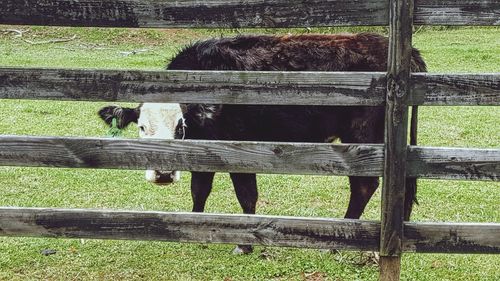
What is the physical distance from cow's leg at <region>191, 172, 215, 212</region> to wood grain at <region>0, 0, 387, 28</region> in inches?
94.1

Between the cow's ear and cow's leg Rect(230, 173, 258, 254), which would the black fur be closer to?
cow's leg Rect(230, 173, 258, 254)

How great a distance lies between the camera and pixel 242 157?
3.69m

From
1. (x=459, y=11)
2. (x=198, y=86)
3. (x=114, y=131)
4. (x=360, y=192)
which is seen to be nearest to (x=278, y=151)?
(x=198, y=86)

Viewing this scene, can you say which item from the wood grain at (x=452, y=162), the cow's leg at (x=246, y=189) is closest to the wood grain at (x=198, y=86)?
the wood grain at (x=452, y=162)

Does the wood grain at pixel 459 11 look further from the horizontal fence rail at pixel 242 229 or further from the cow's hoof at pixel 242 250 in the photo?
the cow's hoof at pixel 242 250

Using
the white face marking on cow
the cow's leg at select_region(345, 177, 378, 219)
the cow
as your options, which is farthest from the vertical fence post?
the white face marking on cow

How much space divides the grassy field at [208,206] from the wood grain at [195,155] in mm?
1341

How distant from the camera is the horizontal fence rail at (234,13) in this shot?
3443 mm

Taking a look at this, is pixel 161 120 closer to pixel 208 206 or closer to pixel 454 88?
pixel 208 206

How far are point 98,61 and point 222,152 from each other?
12960 millimetres

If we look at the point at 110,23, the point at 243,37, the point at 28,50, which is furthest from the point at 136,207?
the point at 28,50

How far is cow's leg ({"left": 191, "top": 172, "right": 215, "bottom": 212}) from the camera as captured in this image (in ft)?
19.0

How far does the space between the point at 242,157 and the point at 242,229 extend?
17.2 inches

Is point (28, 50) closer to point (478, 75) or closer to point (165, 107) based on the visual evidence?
point (165, 107)
